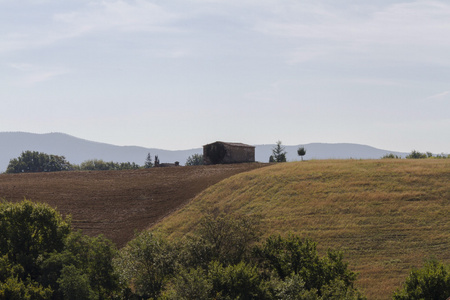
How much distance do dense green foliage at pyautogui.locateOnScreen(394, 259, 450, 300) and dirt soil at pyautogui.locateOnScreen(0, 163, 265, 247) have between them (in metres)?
34.4

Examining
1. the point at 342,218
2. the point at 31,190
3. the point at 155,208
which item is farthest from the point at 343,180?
the point at 31,190

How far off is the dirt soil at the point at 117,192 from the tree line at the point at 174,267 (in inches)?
644

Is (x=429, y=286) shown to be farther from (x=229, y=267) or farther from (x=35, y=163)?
(x=35, y=163)

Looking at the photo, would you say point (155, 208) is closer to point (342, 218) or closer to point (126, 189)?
point (126, 189)

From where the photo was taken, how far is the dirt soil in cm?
6612

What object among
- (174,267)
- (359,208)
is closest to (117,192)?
(359,208)

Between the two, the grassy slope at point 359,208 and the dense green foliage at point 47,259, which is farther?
the grassy slope at point 359,208

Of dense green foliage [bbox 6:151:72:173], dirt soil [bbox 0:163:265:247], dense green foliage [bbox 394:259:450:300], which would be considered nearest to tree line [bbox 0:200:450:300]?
dense green foliage [bbox 394:259:450:300]

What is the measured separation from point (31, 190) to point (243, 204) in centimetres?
3830

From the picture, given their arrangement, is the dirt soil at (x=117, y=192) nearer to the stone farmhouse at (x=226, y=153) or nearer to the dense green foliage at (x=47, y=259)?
the stone farmhouse at (x=226, y=153)

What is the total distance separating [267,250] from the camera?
4141 centimetres

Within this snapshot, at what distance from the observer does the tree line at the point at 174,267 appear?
35.6 metres

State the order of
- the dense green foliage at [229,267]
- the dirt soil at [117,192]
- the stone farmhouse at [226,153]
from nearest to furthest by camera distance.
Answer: the dense green foliage at [229,267] → the dirt soil at [117,192] → the stone farmhouse at [226,153]

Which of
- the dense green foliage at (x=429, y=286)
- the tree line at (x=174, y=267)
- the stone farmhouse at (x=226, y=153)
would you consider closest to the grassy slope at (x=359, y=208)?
the dense green foliage at (x=429, y=286)
